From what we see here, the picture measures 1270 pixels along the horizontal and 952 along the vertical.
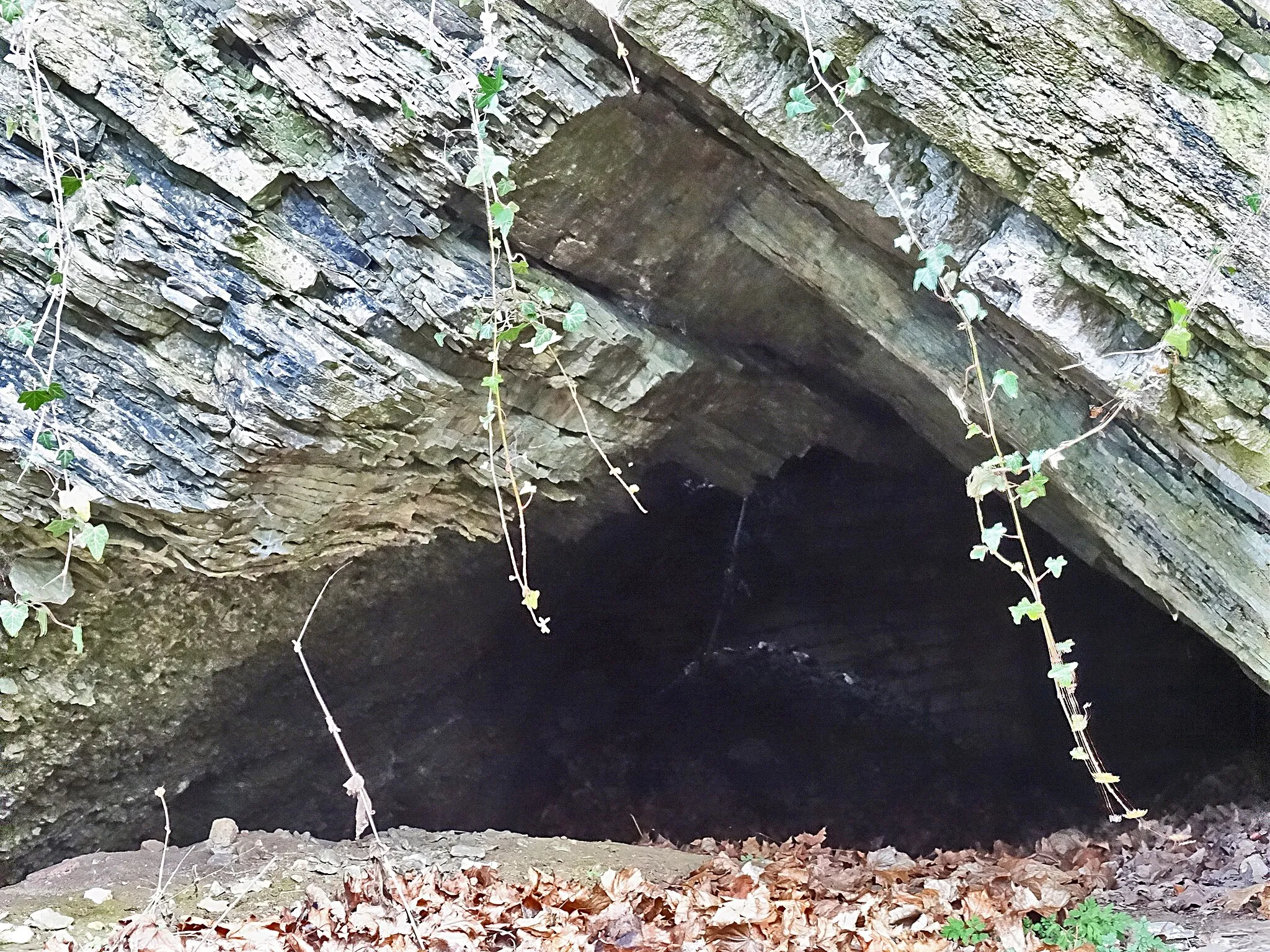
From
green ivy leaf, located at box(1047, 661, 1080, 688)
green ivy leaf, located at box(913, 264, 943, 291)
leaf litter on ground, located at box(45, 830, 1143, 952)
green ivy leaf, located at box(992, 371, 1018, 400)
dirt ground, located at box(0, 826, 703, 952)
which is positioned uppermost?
green ivy leaf, located at box(913, 264, 943, 291)

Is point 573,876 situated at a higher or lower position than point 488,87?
lower

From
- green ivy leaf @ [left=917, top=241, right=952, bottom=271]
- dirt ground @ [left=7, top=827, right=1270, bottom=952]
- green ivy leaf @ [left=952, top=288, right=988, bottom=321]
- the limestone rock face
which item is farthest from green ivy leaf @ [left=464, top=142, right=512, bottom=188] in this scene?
dirt ground @ [left=7, top=827, right=1270, bottom=952]

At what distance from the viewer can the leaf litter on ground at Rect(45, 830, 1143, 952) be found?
9.11 feet

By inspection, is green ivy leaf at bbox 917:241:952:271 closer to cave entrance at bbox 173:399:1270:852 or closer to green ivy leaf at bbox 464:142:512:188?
green ivy leaf at bbox 464:142:512:188

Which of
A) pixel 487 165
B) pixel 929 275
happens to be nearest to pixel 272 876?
pixel 487 165

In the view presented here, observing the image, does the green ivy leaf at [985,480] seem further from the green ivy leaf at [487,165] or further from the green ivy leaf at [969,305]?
the green ivy leaf at [487,165]

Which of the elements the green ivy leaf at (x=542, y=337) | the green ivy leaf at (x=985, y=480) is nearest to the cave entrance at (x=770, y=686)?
the green ivy leaf at (x=542, y=337)

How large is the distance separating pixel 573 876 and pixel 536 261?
8.35 feet

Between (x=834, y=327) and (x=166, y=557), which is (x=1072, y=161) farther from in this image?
(x=166, y=557)

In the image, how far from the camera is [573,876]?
3.65 meters

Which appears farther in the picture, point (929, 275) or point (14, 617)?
point (14, 617)

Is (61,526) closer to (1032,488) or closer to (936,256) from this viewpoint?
(936,256)

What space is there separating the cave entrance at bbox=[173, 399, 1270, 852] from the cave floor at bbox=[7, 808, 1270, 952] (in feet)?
2.15

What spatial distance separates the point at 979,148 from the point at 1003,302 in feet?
1.60
